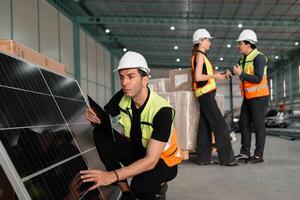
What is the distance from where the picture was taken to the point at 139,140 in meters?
2.55

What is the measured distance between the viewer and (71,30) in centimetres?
1684

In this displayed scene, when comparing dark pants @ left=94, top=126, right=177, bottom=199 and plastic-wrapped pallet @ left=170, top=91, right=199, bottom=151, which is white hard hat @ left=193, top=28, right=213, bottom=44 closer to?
plastic-wrapped pallet @ left=170, top=91, right=199, bottom=151

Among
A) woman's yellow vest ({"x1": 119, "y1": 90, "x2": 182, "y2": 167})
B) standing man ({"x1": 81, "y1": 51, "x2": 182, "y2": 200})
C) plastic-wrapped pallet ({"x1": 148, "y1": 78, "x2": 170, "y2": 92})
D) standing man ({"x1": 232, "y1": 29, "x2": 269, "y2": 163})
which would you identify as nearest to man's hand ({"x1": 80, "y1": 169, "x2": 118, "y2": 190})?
standing man ({"x1": 81, "y1": 51, "x2": 182, "y2": 200})

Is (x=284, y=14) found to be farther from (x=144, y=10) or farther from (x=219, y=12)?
(x=144, y=10)

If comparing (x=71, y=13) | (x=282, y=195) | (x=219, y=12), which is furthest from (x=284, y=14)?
(x=282, y=195)

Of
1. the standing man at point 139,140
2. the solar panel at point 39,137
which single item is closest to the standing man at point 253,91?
the standing man at point 139,140

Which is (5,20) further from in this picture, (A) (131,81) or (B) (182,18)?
(B) (182,18)

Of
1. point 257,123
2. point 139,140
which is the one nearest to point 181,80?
point 257,123

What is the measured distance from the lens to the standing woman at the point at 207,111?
15.2 ft

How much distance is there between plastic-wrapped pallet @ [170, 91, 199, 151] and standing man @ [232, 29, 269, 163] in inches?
28.5

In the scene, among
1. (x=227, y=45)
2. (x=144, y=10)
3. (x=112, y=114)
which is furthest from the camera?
(x=227, y=45)

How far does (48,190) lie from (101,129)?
40.4 inches

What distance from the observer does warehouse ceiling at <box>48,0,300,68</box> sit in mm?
16891

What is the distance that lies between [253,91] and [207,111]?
2.59 feet
